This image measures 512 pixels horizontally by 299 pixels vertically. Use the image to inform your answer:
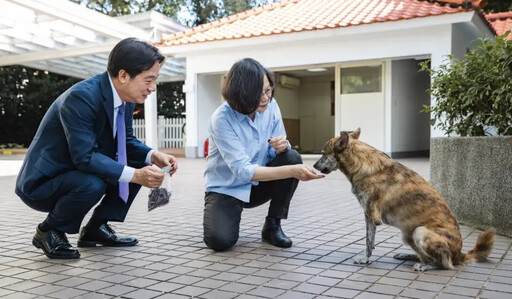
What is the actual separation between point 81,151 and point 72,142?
0.28ft

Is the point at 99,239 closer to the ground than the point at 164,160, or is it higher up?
closer to the ground

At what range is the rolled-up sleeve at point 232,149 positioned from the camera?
3795 mm

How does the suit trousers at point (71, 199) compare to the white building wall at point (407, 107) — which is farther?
the white building wall at point (407, 107)

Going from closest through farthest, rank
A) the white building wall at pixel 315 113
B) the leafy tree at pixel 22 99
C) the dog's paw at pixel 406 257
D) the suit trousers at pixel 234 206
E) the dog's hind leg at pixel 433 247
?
the dog's hind leg at pixel 433 247 < the dog's paw at pixel 406 257 < the suit trousers at pixel 234 206 < the white building wall at pixel 315 113 < the leafy tree at pixel 22 99

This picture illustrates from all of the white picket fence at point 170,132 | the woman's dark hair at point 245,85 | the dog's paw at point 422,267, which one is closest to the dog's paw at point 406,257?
the dog's paw at point 422,267

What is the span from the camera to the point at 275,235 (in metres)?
4.21

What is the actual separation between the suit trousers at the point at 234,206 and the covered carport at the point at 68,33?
9.81 m

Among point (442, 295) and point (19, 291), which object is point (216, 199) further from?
point (442, 295)

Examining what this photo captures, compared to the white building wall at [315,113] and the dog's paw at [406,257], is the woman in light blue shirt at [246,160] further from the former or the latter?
the white building wall at [315,113]

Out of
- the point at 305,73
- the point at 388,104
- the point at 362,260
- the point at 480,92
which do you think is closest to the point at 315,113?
the point at 305,73

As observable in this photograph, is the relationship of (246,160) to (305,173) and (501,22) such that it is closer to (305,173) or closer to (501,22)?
(305,173)

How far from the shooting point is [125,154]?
3.97 meters

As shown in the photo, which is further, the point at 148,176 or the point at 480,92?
the point at 480,92

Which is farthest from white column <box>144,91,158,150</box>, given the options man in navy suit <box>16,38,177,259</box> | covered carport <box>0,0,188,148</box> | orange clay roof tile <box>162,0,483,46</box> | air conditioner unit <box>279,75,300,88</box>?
man in navy suit <box>16,38,177,259</box>
